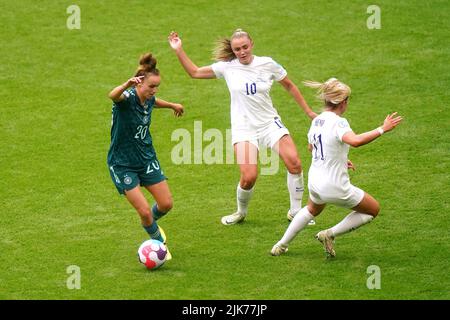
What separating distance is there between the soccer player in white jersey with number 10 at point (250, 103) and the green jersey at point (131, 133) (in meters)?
1.17

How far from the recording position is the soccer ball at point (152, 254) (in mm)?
9953

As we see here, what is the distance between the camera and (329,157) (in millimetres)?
9727

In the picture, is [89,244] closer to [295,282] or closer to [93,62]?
[295,282]

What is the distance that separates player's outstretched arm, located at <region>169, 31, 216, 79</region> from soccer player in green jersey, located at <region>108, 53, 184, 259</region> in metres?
0.87

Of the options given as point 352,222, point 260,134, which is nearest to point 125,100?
point 260,134

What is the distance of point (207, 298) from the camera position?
936 cm

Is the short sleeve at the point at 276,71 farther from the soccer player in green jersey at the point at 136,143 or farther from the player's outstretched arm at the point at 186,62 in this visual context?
the soccer player in green jersey at the point at 136,143

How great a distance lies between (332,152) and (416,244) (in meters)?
1.72

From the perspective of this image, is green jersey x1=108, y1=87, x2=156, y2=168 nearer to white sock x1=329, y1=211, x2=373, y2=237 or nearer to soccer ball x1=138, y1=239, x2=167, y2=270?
soccer ball x1=138, y1=239, x2=167, y2=270

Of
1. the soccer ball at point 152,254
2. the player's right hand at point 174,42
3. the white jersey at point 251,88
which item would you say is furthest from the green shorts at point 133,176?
the player's right hand at point 174,42

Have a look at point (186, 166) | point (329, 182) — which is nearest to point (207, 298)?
point (329, 182)

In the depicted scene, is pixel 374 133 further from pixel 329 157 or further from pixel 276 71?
pixel 276 71

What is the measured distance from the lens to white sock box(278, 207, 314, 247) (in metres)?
10.1

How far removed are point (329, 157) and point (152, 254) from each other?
2138 mm
